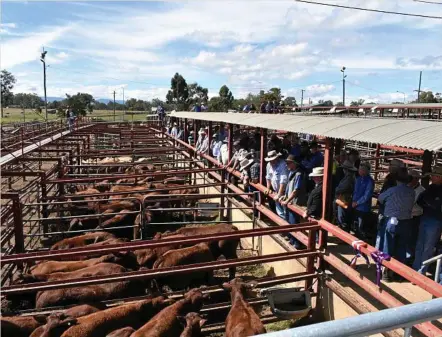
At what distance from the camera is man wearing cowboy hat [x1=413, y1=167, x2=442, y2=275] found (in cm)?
545

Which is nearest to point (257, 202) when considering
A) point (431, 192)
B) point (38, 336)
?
point (431, 192)

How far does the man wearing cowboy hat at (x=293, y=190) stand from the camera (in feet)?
24.4

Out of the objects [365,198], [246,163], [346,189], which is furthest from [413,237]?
[246,163]

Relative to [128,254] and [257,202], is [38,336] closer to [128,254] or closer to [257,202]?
[128,254]

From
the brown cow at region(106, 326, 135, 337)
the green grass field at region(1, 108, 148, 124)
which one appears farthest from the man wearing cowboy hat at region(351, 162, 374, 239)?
the green grass field at region(1, 108, 148, 124)

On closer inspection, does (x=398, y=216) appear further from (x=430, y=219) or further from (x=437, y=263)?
(x=437, y=263)

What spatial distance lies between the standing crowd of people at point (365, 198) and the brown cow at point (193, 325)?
2.64m

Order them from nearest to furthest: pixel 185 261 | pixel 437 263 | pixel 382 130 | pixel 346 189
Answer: pixel 437 263 → pixel 382 130 → pixel 185 261 → pixel 346 189

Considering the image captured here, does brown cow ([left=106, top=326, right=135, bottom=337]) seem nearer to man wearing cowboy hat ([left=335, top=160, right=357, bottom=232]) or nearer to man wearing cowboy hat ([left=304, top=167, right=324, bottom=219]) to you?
man wearing cowboy hat ([left=304, top=167, right=324, bottom=219])

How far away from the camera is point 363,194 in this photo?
7.16 m

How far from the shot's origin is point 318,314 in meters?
6.13

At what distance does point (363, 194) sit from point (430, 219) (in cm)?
162

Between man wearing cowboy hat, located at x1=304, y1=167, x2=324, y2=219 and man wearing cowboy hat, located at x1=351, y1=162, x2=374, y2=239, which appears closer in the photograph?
man wearing cowboy hat, located at x1=304, y1=167, x2=324, y2=219

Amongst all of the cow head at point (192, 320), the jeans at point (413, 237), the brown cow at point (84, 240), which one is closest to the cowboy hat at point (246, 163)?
the brown cow at point (84, 240)
